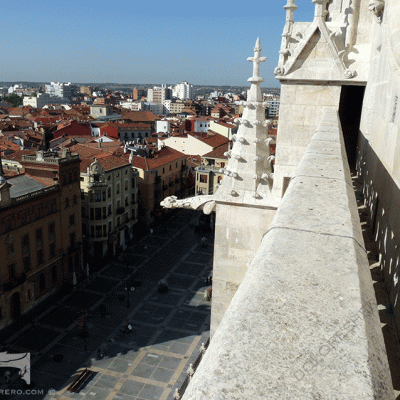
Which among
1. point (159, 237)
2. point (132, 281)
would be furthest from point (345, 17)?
point (159, 237)

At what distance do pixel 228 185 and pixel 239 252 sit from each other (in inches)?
70.2

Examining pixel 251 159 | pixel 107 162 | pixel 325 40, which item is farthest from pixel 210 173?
pixel 325 40

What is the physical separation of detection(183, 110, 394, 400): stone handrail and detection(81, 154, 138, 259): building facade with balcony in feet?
149

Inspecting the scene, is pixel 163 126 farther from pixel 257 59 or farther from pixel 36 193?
pixel 257 59

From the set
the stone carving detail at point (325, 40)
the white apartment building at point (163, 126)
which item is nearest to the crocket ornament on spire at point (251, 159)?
the stone carving detail at point (325, 40)

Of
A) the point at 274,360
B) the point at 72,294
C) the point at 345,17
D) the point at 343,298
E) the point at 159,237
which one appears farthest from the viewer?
the point at 159,237

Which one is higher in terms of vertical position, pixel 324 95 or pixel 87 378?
A: pixel 324 95

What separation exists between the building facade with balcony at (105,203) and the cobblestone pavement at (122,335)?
3130 millimetres

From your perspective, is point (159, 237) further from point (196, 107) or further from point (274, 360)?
point (196, 107)

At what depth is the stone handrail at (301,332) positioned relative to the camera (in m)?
1.36

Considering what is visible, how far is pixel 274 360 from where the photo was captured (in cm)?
146

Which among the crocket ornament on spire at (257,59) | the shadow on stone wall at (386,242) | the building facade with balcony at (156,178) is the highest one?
the crocket ornament on spire at (257,59)

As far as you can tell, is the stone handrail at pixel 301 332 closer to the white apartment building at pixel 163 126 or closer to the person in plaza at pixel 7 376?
the person in plaza at pixel 7 376

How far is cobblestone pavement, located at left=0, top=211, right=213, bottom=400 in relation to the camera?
28.1 meters
